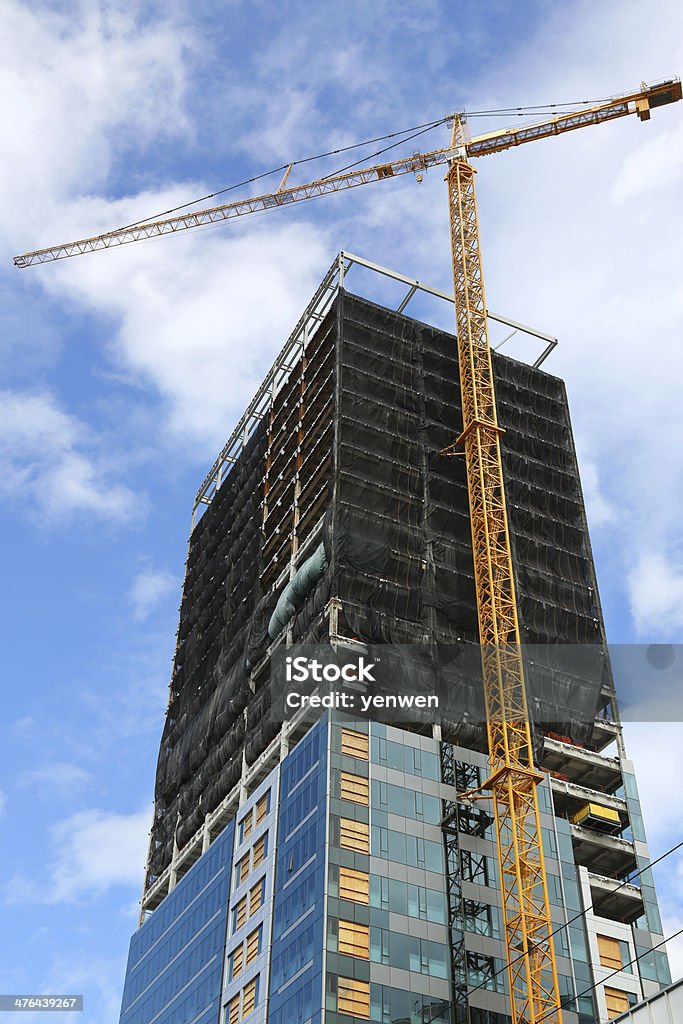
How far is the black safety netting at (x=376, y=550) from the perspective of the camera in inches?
4729

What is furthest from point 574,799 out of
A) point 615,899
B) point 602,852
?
point 615,899

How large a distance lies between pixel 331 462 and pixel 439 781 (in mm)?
37846

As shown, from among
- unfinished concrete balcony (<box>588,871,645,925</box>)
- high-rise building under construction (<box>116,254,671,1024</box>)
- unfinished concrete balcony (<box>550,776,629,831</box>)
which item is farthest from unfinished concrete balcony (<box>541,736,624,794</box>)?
unfinished concrete balcony (<box>588,871,645,925</box>)

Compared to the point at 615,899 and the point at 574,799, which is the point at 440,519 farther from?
the point at 615,899

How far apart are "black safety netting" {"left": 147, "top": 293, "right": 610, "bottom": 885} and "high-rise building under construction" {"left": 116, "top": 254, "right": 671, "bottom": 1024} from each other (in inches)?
11.8

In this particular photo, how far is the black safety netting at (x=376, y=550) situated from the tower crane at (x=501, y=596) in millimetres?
5249

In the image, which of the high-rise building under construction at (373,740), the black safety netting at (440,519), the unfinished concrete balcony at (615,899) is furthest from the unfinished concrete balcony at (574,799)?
the black safety netting at (440,519)

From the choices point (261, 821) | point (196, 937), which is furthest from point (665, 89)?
point (196, 937)

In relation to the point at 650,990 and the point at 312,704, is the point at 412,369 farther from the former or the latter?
the point at 650,990

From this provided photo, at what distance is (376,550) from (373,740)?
22721 mm

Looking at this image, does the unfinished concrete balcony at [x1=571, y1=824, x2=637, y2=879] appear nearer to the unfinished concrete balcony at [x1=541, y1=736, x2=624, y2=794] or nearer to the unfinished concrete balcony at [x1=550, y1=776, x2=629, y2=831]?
the unfinished concrete balcony at [x1=550, y1=776, x2=629, y2=831]

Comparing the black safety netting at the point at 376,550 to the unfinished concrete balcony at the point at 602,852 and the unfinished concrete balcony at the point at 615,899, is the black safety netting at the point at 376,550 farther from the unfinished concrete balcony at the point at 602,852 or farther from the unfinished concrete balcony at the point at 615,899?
the unfinished concrete balcony at the point at 615,899

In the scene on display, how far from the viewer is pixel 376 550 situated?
122375 millimetres

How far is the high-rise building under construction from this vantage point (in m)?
97.2
